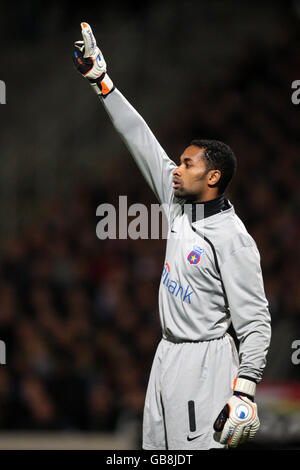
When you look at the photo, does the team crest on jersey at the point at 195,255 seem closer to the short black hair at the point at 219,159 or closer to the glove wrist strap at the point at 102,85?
the short black hair at the point at 219,159

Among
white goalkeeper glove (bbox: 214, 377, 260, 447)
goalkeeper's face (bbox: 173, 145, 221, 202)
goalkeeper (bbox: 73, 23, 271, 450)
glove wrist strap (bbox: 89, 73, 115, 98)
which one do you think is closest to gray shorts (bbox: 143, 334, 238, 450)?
goalkeeper (bbox: 73, 23, 271, 450)

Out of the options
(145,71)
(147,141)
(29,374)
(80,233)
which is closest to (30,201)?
(80,233)

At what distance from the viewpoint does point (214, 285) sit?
2.60 m

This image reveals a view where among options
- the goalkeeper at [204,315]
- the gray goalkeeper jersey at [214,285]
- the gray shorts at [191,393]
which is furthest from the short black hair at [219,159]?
the gray shorts at [191,393]

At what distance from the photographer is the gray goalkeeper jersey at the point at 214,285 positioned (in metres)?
2.51

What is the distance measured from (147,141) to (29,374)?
11.9ft

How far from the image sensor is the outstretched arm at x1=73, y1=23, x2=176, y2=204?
2.79 meters

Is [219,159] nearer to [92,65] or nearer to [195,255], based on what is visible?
[195,255]

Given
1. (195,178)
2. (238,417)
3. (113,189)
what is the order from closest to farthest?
(238,417), (195,178), (113,189)

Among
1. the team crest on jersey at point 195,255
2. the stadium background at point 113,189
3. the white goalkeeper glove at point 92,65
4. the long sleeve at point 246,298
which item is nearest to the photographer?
the long sleeve at point 246,298

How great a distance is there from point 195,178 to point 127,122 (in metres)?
0.36

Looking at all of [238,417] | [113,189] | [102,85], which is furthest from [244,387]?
[113,189]

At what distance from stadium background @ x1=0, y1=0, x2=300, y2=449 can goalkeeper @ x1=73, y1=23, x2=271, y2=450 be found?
233 centimetres

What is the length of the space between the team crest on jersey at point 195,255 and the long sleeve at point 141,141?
30cm
